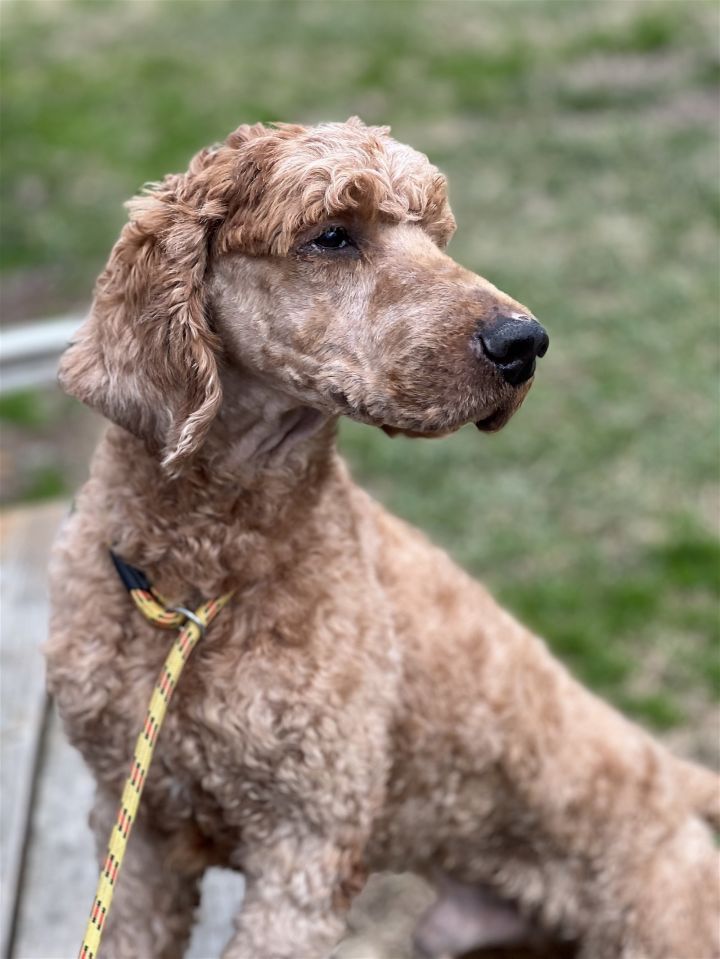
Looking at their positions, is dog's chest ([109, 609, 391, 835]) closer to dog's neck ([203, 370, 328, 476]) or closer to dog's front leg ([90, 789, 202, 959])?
dog's front leg ([90, 789, 202, 959])

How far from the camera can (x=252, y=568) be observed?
7.38ft

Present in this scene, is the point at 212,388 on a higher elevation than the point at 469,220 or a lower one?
higher

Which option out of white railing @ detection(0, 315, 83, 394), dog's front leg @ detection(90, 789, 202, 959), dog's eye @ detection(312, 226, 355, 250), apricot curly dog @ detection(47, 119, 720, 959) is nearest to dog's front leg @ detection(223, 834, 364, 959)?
apricot curly dog @ detection(47, 119, 720, 959)

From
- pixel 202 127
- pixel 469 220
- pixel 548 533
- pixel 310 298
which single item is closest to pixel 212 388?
pixel 310 298

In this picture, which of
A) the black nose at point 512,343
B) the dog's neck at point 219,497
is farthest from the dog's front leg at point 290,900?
the black nose at point 512,343

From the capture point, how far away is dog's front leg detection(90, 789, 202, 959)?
95.1 inches

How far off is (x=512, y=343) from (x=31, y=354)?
3376 mm

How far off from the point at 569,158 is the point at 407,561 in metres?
5.81

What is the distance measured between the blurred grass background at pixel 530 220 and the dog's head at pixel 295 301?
2.18m

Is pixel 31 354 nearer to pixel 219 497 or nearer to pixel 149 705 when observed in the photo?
pixel 219 497

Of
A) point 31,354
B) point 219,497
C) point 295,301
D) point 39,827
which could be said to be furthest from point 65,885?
point 31,354

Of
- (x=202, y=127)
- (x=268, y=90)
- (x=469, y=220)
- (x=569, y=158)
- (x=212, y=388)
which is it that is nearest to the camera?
(x=212, y=388)

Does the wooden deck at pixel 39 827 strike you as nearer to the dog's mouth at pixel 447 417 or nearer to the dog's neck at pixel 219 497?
the dog's neck at pixel 219 497

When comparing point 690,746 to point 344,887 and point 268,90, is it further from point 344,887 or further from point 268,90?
point 268,90
